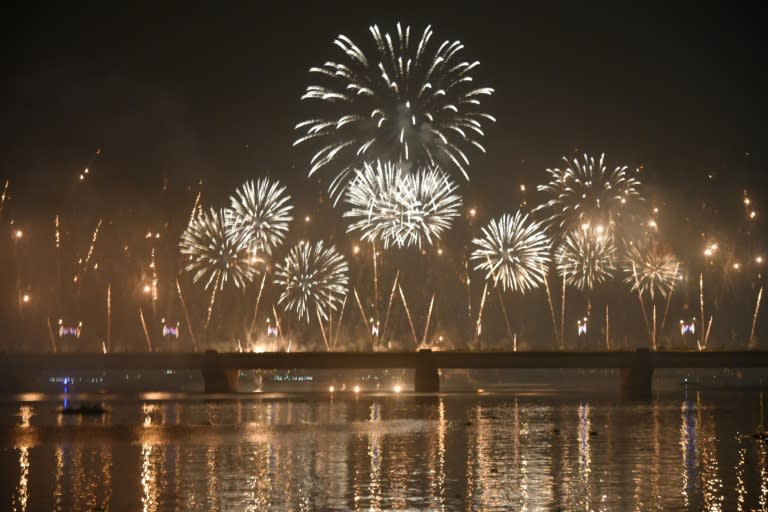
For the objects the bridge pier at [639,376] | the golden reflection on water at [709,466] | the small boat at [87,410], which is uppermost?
the bridge pier at [639,376]

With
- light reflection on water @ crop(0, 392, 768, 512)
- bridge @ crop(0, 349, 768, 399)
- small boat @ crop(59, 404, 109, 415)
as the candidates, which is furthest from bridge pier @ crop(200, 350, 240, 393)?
light reflection on water @ crop(0, 392, 768, 512)

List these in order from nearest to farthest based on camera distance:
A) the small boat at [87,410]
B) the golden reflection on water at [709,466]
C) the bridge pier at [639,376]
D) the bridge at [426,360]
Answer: the golden reflection on water at [709,466], the small boat at [87,410], the bridge at [426,360], the bridge pier at [639,376]

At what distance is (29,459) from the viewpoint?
69188 millimetres

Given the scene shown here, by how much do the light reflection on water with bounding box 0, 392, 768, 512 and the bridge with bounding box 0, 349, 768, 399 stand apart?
34754 mm

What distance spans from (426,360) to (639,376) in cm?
2773

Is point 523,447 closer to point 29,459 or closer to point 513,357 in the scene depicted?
point 29,459

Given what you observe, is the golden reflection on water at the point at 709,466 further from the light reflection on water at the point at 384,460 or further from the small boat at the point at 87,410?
the small boat at the point at 87,410

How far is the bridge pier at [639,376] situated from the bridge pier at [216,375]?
5281 centimetres

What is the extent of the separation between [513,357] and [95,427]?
229ft

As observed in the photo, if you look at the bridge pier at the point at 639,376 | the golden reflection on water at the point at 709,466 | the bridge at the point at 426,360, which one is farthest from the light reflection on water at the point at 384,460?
the bridge pier at the point at 639,376

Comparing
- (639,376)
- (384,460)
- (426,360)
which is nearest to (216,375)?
(426,360)

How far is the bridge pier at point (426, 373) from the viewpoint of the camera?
Answer: 511ft

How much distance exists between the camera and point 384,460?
6844 cm

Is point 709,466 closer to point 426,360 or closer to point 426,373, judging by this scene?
point 426,360
